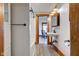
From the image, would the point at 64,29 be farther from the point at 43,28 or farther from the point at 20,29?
the point at 20,29

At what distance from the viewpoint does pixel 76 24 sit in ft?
3.86

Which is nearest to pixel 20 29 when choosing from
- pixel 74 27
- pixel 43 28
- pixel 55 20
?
pixel 43 28

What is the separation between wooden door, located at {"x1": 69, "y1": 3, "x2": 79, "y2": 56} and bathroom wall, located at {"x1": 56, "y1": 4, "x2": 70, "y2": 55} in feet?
0.25

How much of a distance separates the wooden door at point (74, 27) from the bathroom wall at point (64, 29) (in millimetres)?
77

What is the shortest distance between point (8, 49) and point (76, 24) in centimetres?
71

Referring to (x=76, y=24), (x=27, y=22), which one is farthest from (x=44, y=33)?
(x=76, y=24)

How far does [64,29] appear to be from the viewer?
146cm

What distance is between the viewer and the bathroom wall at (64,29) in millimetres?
1326

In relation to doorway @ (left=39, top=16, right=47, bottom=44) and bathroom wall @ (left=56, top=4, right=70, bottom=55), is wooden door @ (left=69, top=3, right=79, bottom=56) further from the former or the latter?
doorway @ (left=39, top=16, right=47, bottom=44)

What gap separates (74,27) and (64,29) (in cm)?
A: 26

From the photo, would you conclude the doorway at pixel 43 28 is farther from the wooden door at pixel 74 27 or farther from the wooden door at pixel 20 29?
the wooden door at pixel 74 27

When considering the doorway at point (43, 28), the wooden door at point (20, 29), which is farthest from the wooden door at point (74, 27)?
the wooden door at point (20, 29)

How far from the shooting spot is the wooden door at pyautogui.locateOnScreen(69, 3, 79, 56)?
46.4 inches

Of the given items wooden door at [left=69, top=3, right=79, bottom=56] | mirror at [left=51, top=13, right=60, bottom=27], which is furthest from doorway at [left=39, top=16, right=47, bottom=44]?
wooden door at [left=69, top=3, right=79, bottom=56]
